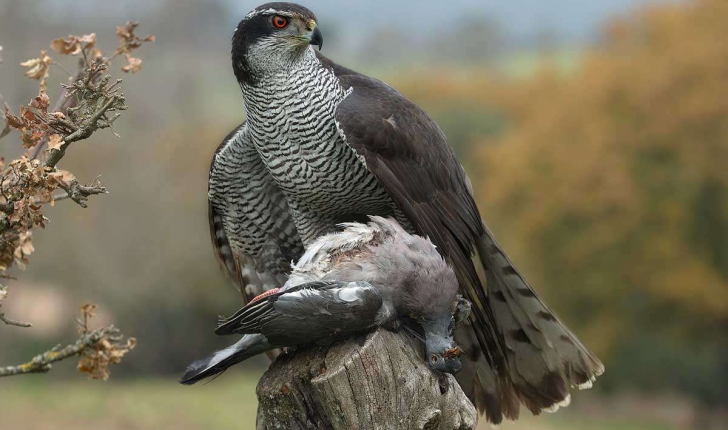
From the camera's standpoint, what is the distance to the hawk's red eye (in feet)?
14.5

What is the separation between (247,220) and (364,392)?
1.99m

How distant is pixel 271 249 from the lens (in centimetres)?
512

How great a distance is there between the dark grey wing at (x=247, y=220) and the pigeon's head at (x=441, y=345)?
5.13ft

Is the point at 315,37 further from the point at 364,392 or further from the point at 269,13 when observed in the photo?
the point at 364,392

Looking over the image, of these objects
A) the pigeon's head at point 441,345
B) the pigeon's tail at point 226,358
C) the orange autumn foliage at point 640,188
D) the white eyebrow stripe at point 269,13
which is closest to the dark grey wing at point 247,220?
the white eyebrow stripe at point 269,13

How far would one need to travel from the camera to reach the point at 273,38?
14.6 ft

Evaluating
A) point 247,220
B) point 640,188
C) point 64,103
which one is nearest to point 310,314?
point 64,103

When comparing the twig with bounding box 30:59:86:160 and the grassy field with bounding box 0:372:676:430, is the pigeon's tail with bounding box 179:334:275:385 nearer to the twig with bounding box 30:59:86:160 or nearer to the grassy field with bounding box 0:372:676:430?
the twig with bounding box 30:59:86:160

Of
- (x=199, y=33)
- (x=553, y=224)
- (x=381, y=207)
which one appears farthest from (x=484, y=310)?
(x=199, y=33)

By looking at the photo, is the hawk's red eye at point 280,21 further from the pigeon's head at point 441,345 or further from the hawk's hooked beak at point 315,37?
the pigeon's head at point 441,345

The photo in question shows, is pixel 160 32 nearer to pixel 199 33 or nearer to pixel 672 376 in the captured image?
pixel 199 33

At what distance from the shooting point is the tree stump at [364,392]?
3217 millimetres

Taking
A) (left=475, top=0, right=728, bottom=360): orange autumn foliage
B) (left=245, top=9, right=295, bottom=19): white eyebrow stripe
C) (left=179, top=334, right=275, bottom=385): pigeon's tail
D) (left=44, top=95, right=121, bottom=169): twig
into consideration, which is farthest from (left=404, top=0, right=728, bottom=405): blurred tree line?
(left=44, top=95, right=121, bottom=169): twig

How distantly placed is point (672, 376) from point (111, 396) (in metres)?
15.7
